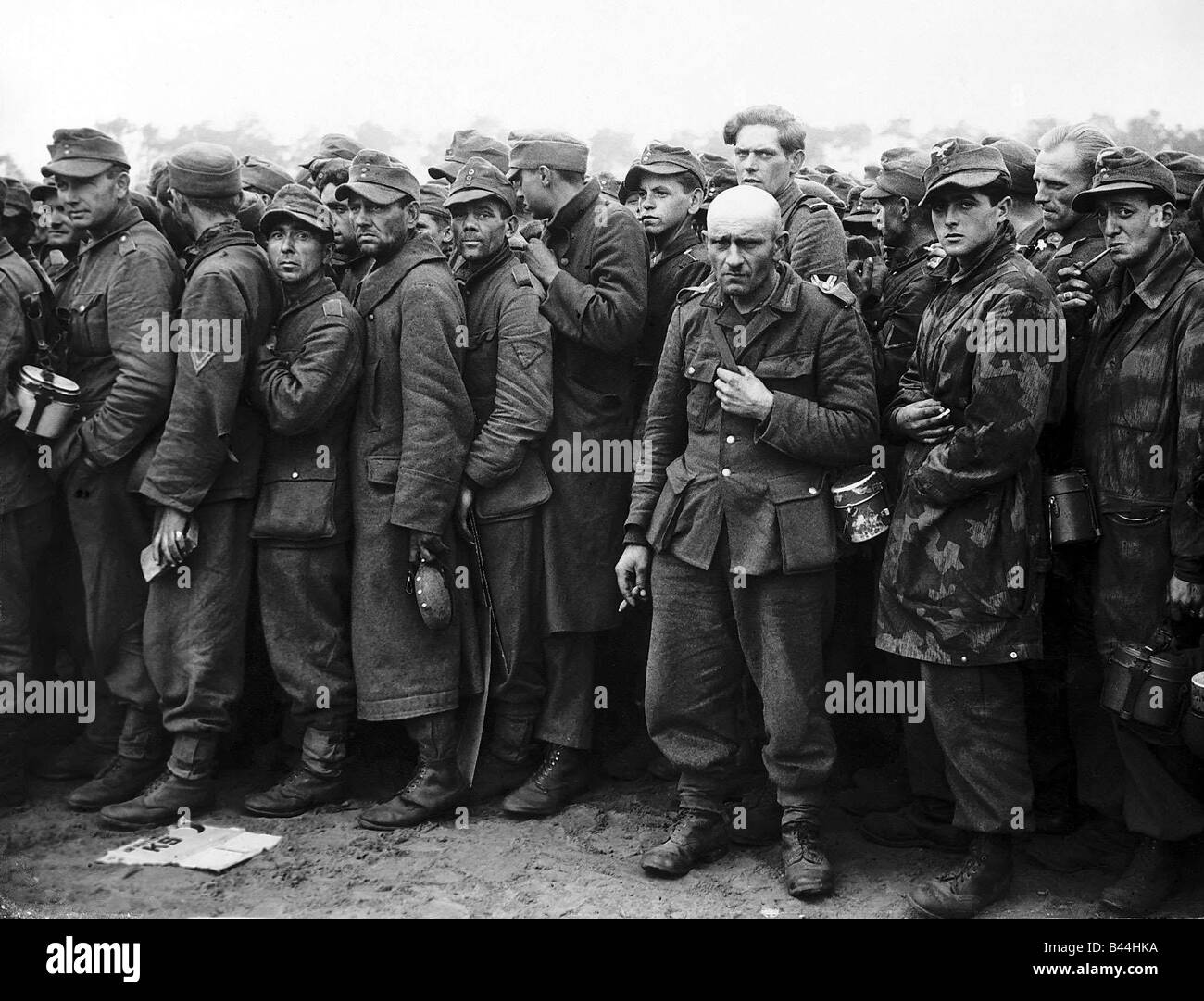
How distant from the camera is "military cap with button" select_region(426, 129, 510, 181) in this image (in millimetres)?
6207

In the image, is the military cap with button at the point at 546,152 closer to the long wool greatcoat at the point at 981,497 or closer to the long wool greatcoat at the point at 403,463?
the long wool greatcoat at the point at 403,463

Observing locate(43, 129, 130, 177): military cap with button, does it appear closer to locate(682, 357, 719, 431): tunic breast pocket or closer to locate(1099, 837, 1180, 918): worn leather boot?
locate(682, 357, 719, 431): tunic breast pocket

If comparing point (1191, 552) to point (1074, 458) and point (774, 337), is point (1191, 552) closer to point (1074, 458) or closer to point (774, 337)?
point (1074, 458)

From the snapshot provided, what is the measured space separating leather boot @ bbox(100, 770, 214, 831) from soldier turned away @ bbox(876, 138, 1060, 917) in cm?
297

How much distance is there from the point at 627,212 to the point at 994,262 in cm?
163

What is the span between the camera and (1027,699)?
16.2ft

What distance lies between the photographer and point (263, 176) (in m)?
6.59

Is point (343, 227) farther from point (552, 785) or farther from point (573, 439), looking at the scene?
point (552, 785)

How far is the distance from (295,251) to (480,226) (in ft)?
2.64

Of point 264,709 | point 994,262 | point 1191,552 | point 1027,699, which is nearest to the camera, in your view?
point 1191,552

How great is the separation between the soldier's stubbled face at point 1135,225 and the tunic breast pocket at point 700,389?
1.52 m

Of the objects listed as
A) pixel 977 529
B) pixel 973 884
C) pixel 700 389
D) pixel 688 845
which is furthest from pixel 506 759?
pixel 977 529

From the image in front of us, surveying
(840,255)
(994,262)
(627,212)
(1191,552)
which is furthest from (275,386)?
(1191,552)

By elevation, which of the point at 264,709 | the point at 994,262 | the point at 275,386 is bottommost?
the point at 264,709
